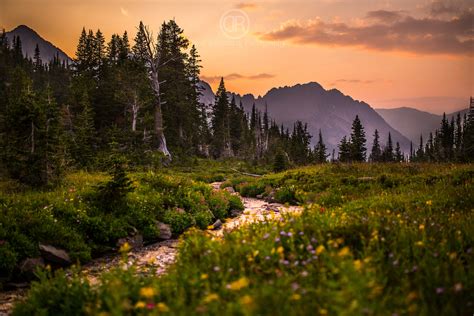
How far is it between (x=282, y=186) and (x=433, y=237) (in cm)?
1309

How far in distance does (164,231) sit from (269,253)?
6759 mm

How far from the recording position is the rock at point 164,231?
36.4ft

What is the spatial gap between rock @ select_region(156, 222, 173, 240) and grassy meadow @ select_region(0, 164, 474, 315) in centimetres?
32

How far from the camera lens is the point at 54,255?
8531mm

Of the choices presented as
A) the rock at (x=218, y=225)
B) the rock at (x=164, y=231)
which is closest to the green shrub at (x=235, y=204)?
the rock at (x=218, y=225)

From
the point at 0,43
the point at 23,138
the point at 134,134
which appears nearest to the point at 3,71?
the point at 0,43

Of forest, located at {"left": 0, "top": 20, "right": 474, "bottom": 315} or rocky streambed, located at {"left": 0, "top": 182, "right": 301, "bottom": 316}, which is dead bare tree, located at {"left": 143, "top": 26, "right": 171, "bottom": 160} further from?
rocky streambed, located at {"left": 0, "top": 182, "right": 301, "bottom": 316}

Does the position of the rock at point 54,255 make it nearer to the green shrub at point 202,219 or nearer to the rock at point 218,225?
the green shrub at point 202,219

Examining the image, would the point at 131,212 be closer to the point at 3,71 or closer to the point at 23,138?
the point at 23,138

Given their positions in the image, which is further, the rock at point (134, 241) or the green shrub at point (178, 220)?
the green shrub at point (178, 220)

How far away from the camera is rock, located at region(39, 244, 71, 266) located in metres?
8.50

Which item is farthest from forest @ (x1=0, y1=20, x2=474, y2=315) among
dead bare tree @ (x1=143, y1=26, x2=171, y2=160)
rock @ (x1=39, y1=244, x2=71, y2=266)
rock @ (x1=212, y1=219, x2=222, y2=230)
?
dead bare tree @ (x1=143, y1=26, x2=171, y2=160)

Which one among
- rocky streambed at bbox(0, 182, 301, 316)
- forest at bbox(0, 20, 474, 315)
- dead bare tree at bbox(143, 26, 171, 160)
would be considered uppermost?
dead bare tree at bbox(143, 26, 171, 160)

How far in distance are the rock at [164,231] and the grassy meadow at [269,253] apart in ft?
1.04
